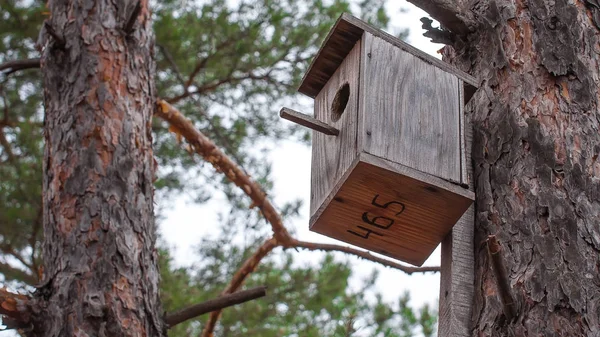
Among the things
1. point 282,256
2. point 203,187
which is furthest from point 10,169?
point 282,256

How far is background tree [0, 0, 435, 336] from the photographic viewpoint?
6.10 metres

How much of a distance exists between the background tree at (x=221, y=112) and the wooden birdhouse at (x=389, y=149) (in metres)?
3.46

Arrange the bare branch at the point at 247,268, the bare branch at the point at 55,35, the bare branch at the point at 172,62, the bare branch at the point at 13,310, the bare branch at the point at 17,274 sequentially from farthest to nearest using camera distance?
the bare branch at the point at 172,62, the bare branch at the point at 17,274, the bare branch at the point at 247,268, the bare branch at the point at 55,35, the bare branch at the point at 13,310

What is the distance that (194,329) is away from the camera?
6.39 metres

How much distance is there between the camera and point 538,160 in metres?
2.11

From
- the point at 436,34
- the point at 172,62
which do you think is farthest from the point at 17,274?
the point at 436,34

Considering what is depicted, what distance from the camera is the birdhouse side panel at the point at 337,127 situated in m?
2.24

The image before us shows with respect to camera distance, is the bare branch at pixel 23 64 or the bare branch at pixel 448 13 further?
the bare branch at pixel 23 64

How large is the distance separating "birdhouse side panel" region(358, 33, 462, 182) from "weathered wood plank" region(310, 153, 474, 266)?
1.8 inches

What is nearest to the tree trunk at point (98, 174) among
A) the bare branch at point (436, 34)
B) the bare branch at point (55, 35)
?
the bare branch at point (55, 35)

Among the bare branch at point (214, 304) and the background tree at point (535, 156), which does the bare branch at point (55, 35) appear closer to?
the bare branch at point (214, 304)

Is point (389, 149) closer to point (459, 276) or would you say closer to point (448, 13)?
point (459, 276)

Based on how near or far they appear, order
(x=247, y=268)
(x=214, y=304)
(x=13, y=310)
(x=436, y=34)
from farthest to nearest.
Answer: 1. (x=247, y=268)
2. (x=214, y=304)
3. (x=13, y=310)
4. (x=436, y=34)

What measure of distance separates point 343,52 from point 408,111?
37 cm
